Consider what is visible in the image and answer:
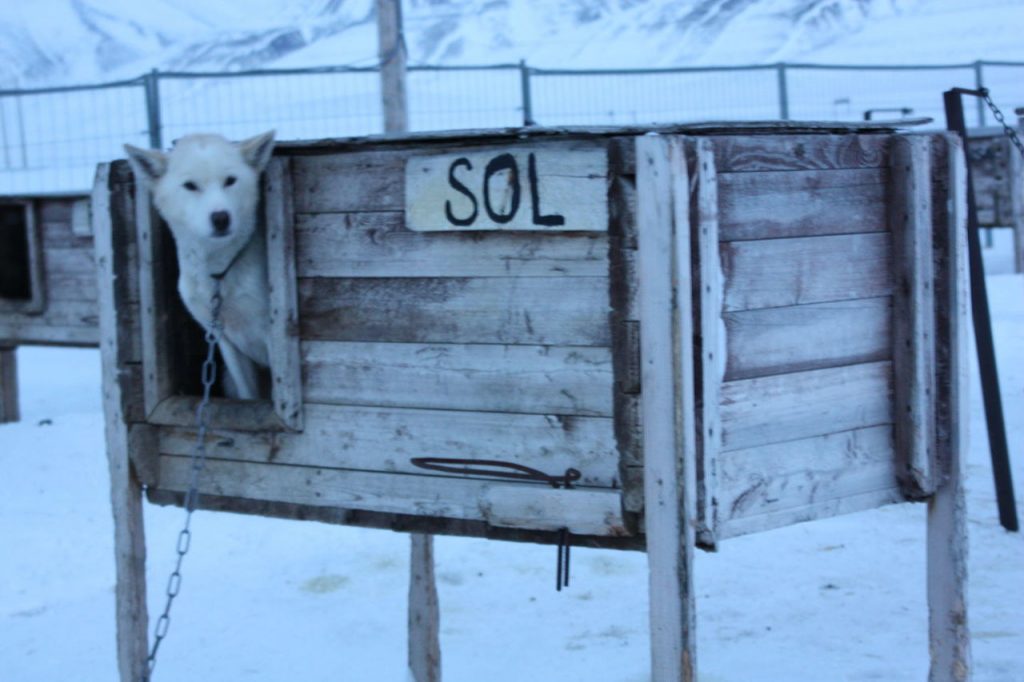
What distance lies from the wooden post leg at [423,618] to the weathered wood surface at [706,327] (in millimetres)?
1744

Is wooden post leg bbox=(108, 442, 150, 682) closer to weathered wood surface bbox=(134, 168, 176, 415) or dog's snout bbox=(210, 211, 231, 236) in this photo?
weathered wood surface bbox=(134, 168, 176, 415)

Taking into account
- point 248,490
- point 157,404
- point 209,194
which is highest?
point 209,194

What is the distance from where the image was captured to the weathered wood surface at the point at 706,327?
272cm

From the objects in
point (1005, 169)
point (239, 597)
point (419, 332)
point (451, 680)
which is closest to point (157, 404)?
point (419, 332)

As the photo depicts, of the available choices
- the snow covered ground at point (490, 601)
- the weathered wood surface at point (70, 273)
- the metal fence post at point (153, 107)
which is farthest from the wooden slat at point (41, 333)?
the snow covered ground at point (490, 601)

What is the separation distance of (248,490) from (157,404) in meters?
0.40

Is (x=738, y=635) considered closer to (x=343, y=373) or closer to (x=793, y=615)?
(x=793, y=615)

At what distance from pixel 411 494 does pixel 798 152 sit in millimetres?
1368

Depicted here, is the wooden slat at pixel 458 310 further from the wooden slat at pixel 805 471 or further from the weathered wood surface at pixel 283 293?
the wooden slat at pixel 805 471

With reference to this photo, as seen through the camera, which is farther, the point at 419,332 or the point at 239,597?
the point at 239,597

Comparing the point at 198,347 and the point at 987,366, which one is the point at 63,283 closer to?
the point at 198,347

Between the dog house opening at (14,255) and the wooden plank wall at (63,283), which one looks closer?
Answer: the wooden plank wall at (63,283)

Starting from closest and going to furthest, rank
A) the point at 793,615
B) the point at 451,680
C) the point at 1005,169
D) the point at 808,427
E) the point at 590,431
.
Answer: the point at 590,431, the point at 808,427, the point at 451,680, the point at 793,615, the point at 1005,169

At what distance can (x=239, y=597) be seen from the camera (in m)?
5.24
